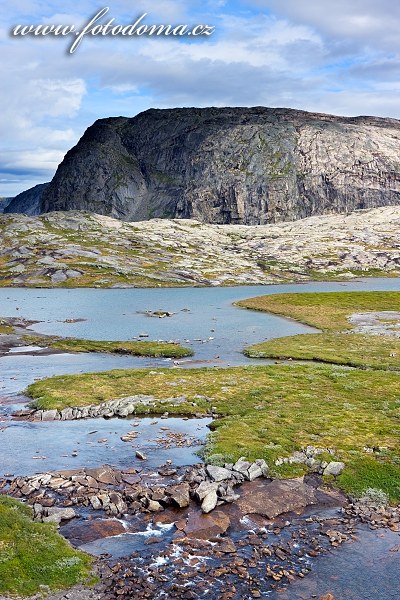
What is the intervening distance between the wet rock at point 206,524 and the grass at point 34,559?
16.6 feet

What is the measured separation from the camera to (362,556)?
22516mm

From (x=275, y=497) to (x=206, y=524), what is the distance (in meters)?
4.57

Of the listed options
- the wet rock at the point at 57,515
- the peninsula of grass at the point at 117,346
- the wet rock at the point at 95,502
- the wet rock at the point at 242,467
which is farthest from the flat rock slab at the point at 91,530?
the peninsula of grass at the point at 117,346

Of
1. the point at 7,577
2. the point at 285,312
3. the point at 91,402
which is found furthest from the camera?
the point at 285,312

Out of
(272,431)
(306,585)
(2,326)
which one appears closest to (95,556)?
(306,585)

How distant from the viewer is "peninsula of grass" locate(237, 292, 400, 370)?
213 ft

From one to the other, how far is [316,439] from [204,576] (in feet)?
53.1

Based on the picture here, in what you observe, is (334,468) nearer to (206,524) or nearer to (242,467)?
(242,467)

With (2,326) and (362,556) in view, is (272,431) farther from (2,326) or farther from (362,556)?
(2,326)

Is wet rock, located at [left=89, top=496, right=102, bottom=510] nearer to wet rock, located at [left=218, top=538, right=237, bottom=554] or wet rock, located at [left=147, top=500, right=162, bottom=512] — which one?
wet rock, located at [left=147, top=500, right=162, bottom=512]

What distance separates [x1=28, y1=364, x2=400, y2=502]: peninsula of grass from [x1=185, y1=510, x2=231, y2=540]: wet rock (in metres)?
5.90

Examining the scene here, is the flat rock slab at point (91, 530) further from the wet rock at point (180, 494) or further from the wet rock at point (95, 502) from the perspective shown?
the wet rock at point (180, 494)

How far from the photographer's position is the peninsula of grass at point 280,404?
1291 inches

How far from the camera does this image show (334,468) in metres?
30.8
